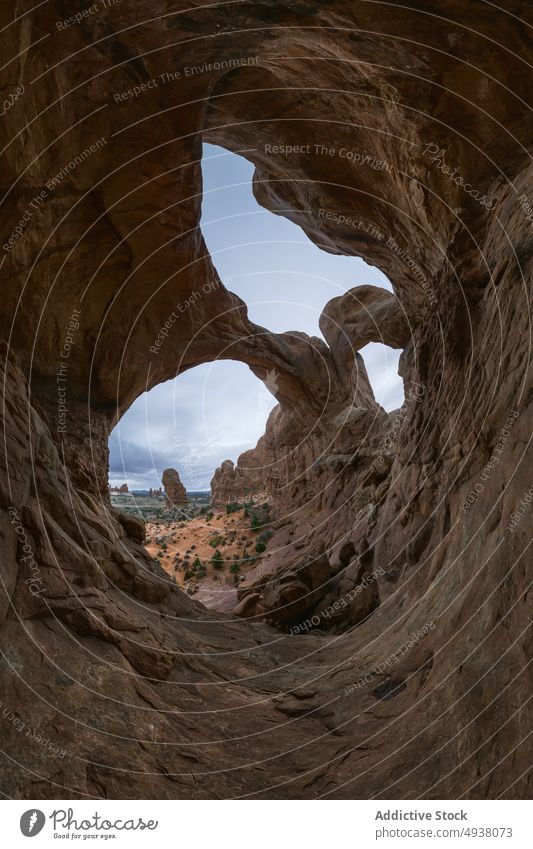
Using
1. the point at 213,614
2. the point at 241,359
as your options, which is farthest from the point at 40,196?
the point at 241,359

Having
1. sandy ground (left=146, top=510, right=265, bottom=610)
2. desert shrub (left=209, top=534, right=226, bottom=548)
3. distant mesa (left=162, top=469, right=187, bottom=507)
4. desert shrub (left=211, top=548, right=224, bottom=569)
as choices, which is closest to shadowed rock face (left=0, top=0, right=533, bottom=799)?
sandy ground (left=146, top=510, right=265, bottom=610)

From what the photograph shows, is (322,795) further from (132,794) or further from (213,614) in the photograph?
(213,614)

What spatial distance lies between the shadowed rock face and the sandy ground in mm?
11923

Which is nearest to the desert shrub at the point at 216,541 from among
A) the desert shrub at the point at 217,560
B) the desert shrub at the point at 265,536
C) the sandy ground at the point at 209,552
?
the sandy ground at the point at 209,552

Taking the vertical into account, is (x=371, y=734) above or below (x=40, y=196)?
below

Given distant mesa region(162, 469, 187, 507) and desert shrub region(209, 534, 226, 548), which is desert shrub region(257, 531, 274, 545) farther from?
distant mesa region(162, 469, 187, 507)

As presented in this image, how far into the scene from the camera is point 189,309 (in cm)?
1756

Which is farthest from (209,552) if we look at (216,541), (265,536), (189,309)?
(189,309)

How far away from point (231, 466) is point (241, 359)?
106 feet

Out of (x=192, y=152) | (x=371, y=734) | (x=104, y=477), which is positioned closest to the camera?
(x=371, y=734)

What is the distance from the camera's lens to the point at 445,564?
827 cm

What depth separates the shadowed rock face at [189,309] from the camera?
16.4 ft

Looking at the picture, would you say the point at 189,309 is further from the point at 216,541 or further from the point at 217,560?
the point at 216,541

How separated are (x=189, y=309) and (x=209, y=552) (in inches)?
945
